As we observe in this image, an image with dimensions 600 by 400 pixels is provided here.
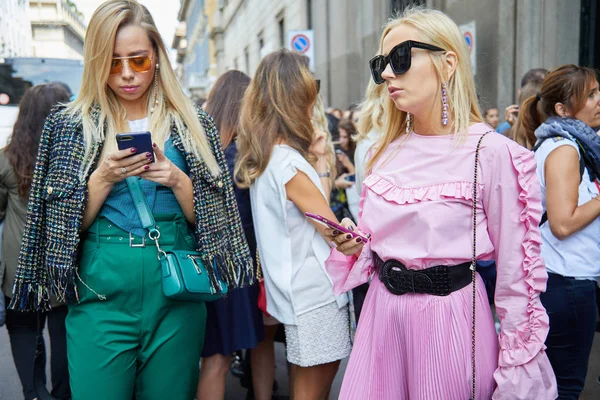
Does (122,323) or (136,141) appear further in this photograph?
(122,323)

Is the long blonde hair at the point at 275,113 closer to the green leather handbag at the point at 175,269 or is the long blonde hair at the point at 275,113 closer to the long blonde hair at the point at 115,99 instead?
the long blonde hair at the point at 115,99

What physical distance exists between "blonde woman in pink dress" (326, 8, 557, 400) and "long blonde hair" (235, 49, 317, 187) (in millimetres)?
954

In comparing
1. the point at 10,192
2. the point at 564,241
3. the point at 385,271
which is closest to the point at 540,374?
the point at 385,271

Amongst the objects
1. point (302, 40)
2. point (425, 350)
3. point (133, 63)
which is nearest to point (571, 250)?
point (425, 350)

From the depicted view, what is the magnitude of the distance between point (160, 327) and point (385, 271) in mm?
874

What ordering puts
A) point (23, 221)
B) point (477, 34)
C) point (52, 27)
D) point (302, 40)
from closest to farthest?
point (23, 221) < point (477, 34) < point (302, 40) < point (52, 27)

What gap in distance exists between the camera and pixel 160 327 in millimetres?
2285

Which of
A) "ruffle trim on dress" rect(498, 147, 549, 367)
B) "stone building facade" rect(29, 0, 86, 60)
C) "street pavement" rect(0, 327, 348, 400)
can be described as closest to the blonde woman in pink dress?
"ruffle trim on dress" rect(498, 147, 549, 367)

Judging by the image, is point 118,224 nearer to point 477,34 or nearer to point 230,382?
point 230,382

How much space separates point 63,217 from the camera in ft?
7.14

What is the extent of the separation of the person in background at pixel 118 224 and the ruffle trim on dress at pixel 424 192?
68cm

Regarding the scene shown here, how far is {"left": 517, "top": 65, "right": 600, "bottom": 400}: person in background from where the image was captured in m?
Result: 2.56

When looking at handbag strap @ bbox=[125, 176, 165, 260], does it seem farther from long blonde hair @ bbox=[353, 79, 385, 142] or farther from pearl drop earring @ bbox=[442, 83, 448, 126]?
long blonde hair @ bbox=[353, 79, 385, 142]

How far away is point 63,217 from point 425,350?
53.2 inches
